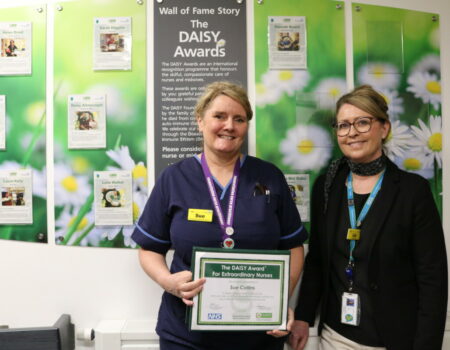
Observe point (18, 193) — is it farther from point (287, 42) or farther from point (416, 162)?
point (416, 162)

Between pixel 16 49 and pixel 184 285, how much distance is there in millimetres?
1507

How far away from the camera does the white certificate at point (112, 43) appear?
1727 millimetres

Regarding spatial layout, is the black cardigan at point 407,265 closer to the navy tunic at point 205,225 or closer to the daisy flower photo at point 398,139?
the navy tunic at point 205,225

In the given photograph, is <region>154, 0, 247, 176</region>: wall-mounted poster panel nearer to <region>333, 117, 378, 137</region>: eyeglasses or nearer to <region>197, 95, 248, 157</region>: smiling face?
<region>197, 95, 248, 157</region>: smiling face

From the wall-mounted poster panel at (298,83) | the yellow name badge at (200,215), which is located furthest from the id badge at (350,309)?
the yellow name badge at (200,215)

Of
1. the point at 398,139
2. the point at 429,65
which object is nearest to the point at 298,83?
the point at 398,139

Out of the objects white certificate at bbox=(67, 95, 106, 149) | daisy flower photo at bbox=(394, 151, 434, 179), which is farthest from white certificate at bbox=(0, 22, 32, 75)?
daisy flower photo at bbox=(394, 151, 434, 179)

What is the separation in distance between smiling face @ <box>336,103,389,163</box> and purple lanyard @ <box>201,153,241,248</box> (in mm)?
471

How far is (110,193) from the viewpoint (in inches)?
68.2

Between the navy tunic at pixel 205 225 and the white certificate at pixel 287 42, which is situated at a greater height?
the white certificate at pixel 287 42

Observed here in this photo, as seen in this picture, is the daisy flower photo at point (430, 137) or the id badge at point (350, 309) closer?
the id badge at point (350, 309)

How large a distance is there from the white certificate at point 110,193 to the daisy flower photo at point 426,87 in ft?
5.19

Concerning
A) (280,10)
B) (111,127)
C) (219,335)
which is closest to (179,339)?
(219,335)

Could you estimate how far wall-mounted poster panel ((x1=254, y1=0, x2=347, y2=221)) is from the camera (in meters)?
1.75
